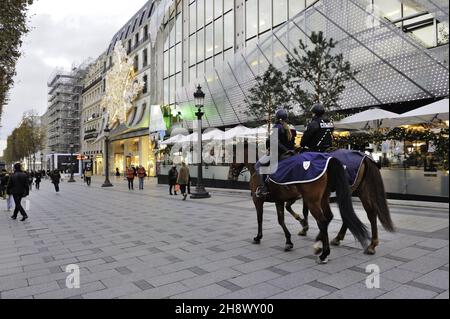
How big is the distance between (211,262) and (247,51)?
2458 centimetres

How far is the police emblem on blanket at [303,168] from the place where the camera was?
531 cm

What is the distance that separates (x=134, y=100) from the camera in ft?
160

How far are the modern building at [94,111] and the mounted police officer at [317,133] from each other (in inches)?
2467

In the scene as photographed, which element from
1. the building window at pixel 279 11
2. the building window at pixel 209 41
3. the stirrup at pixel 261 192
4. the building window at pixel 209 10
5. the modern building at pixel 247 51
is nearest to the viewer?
the stirrup at pixel 261 192

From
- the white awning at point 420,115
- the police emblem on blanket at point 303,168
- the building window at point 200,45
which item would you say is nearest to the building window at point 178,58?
the building window at point 200,45

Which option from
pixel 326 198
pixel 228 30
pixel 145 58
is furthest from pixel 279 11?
pixel 145 58

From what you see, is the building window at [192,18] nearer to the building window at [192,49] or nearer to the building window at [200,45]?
the building window at [192,49]

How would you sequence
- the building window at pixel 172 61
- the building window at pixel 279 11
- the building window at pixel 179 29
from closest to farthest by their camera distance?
the building window at pixel 279 11 < the building window at pixel 179 29 < the building window at pixel 172 61

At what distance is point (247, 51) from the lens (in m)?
27.7

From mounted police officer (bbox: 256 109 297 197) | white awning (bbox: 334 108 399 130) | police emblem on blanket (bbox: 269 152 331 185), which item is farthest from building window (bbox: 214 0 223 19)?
Answer: police emblem on blanket (bbox: 269 152 331 185)

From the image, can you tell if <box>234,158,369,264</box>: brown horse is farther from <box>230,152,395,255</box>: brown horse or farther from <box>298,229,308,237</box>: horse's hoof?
<box>298,229,308,237</box>: horse's hoof

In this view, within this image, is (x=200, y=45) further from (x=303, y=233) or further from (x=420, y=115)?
(x=303, y=233)

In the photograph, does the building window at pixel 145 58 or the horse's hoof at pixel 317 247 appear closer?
the horse's hoof at pixel 317 247
